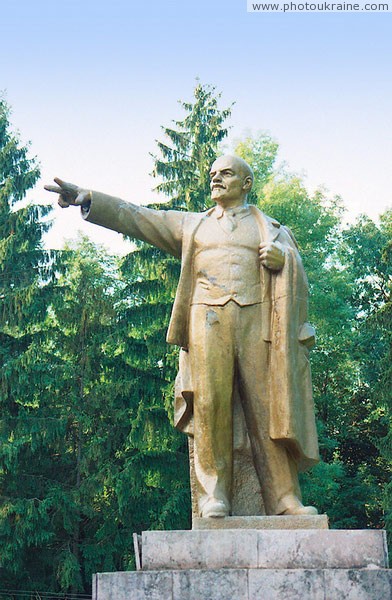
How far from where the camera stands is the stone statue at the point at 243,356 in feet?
22.8

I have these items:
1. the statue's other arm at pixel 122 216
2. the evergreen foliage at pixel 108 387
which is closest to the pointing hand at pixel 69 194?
the statue's other arm at pixel 122 216

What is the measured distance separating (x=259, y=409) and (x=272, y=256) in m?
1.16

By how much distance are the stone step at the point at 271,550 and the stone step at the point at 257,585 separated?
0.64 feet

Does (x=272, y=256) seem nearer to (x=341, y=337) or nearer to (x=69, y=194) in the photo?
(x=69, y=194)

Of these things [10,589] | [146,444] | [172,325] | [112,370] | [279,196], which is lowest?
[10,589]

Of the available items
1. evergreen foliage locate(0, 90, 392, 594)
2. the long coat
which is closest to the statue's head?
the long coat

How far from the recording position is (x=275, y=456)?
7.01 metres

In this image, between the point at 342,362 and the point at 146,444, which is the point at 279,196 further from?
the point at 146,444

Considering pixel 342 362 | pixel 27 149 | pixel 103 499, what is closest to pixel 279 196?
pixel 342 362

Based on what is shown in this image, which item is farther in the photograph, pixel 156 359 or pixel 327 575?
pixel 156 359

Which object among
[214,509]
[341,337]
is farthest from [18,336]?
[214,509]

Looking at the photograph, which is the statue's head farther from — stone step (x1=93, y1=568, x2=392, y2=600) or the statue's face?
stone step (x1=93, y1=568, x2=392, y2=600)

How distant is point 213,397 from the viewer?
6957mm

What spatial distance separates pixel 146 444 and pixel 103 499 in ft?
9.05
